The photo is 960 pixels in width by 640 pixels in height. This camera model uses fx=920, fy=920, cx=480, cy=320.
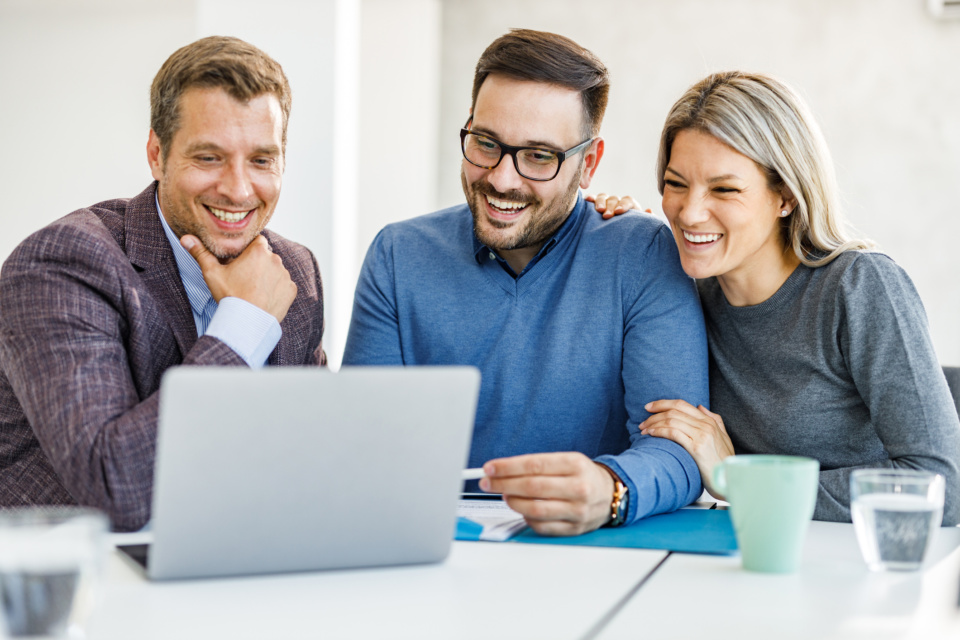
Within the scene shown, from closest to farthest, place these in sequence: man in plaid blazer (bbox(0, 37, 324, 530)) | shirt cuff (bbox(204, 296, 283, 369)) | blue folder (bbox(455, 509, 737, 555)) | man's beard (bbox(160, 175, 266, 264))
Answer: blue folder (bbox(455, 509, 737, 555)) → man in plaid blazer (bbox(0, 37, 324, 530)) → shirt cuff (bbox(204, 296, 283, 369)) → man's beard (bbox(160, 175, 266, 264))

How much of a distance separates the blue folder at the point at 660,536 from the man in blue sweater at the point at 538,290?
1.27 feet

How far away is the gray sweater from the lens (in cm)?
146

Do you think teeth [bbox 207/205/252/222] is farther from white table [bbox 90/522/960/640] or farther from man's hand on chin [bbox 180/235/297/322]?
white table [bbox 90/522/960/640]

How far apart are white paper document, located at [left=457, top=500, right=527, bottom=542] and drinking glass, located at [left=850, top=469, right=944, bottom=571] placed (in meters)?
0.43

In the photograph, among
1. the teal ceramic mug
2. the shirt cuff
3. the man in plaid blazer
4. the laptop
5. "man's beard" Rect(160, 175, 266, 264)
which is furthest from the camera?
"man's beard" Rect(160, 175, 266, 264)

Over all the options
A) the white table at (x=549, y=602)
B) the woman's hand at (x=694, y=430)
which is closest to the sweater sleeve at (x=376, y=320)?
the woman's hand at (x=694, y=430)

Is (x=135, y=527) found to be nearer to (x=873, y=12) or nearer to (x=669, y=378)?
(x=669, y=378)

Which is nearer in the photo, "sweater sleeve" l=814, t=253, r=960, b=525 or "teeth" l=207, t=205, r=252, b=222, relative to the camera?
"sweater sleeve" l=814, t=253, r=960, b=525

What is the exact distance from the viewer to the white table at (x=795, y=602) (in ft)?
2.66


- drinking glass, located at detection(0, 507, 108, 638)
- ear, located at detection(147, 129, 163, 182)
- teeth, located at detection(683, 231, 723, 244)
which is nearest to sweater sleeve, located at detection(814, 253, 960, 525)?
teeth, located at detection(683, 231, 723, 244)

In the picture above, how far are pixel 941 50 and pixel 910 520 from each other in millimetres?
3650

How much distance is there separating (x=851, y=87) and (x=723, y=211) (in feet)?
9.44

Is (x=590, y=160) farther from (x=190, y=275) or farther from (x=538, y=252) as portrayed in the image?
(x=190, y=275)

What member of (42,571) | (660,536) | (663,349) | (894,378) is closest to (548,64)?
(663,349)
